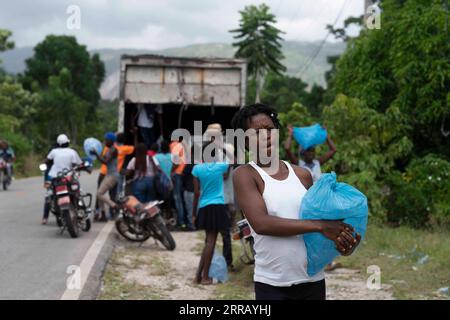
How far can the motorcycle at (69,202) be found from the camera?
11516 millimetres

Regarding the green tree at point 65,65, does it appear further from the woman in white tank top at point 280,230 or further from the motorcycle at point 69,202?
the woman in white tank top at point 280,230

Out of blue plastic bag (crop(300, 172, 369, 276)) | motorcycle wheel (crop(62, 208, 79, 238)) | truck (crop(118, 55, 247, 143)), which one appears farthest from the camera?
truck (crop(118, 55, 247, 143))

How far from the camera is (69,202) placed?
37.7 ft

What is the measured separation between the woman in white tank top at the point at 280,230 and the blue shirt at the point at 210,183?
15.1 feet

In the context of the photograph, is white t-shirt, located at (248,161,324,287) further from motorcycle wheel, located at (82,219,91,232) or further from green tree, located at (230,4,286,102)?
green tree, located at (230,4,286,102)

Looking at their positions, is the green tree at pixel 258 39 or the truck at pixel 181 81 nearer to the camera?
the truck at pixel 181 81

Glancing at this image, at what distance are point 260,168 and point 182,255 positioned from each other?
6987 mm

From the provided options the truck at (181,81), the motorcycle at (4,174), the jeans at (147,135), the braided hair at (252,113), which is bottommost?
the motorcycle at (4,174)

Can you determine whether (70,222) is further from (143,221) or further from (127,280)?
(127,280)

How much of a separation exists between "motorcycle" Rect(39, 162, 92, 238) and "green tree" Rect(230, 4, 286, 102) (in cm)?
3575

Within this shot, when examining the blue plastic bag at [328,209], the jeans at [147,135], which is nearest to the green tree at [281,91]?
the jeans at [147,135]

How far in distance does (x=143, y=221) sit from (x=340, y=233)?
7.66 m

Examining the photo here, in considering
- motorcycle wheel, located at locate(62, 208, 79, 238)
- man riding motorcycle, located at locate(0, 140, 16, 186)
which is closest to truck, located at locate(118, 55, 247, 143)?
motorcycle wheel, located at locate(62, 208, 79, 238)

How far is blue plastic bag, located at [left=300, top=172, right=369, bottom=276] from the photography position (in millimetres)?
3619
